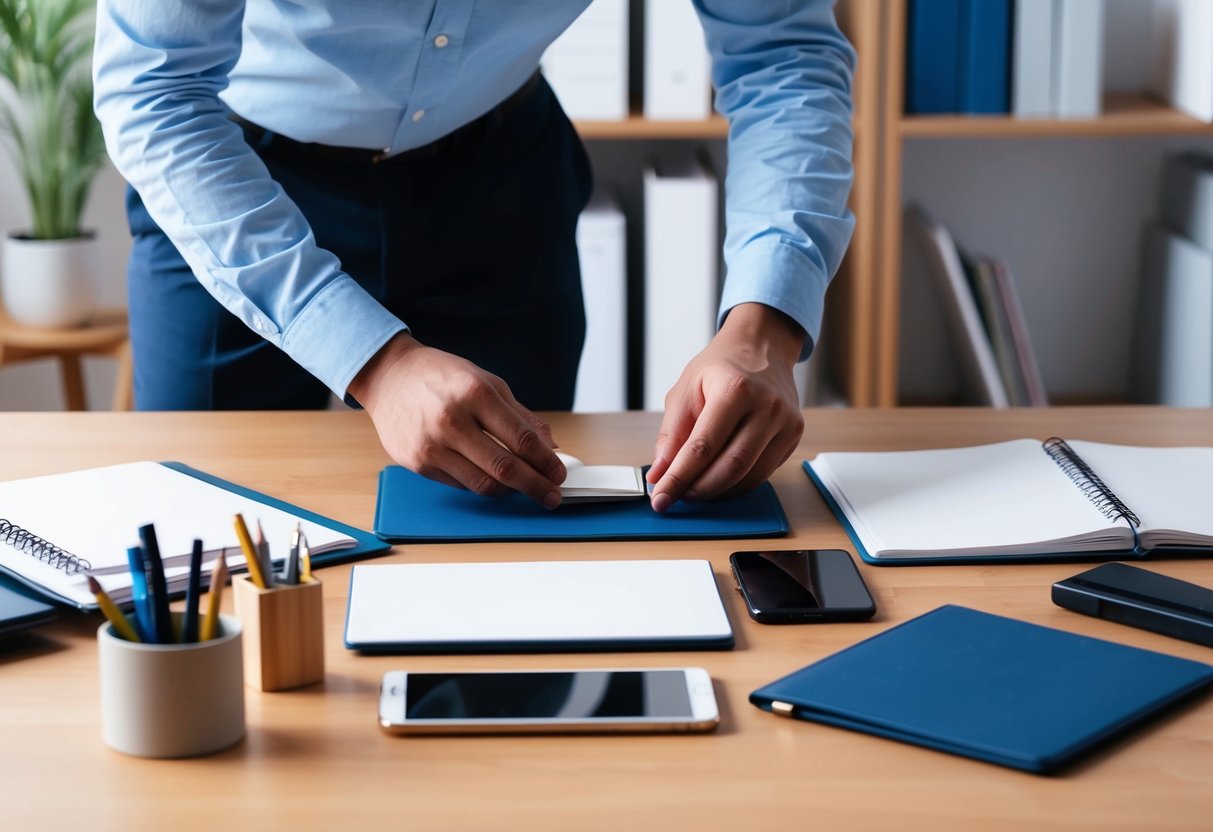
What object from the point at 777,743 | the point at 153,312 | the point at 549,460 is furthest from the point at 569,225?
the point at 777,743

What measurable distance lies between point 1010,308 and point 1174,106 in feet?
1.43

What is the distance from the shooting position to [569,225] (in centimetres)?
154

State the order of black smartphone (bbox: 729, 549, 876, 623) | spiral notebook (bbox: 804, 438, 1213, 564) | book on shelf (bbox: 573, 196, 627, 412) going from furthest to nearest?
book on shelf (bbox: 573, 196, 627, 412), spiral notebook (bbox: 804, 438, 1213, 564), black smartphone (bbox: 729, 549, 876, 623)

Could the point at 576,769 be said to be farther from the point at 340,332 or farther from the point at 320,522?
the point at 340,332

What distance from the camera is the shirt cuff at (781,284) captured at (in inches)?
46.9

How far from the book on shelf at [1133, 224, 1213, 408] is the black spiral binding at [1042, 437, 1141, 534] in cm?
123

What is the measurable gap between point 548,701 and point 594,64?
1.76m

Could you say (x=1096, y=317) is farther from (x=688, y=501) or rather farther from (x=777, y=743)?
(x=777, y=743)

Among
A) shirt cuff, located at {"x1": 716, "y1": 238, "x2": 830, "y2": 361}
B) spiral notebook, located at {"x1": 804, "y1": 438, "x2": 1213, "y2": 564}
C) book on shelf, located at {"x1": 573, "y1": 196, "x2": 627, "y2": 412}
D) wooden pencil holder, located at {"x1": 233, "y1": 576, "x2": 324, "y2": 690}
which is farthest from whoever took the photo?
book on shelf, located at {"x1": 573, "y1": 196, "x2": 627, "y2": 412}

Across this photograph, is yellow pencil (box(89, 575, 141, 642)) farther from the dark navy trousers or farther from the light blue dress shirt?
the dark navy trousers

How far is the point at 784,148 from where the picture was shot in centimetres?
130

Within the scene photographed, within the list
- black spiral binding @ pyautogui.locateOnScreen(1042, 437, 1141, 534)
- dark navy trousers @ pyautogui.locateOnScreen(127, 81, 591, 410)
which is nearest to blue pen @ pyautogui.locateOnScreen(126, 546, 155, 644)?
black spiral binding @ pyautogui.locateOnScreen(1042, 437, 1141, 534)

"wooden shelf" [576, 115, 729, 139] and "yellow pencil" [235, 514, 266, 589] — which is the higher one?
"wooden shelf" [576, 115, 729, 139]

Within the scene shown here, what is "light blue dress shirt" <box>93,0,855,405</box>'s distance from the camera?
112 cm
